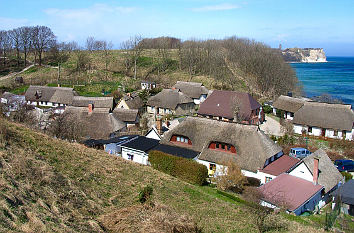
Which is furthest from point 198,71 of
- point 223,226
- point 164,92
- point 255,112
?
point 223,226

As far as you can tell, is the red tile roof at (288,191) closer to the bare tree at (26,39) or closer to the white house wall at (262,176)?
the white house wall at (262,176)

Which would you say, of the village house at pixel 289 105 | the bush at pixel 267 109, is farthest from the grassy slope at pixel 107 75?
the village house at pixel 289 105

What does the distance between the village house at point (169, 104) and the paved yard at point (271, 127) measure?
12.5 m

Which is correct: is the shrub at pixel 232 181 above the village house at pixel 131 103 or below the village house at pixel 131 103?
below

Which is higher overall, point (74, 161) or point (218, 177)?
point (74, 161)

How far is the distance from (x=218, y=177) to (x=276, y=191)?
13.3 feet

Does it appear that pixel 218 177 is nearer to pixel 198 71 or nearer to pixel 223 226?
pixel 223 226

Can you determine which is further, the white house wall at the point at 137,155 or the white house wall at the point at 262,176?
the white house wall at the point at 137,155

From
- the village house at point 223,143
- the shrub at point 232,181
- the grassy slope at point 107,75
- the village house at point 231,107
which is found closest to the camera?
the shrub at point 232,181

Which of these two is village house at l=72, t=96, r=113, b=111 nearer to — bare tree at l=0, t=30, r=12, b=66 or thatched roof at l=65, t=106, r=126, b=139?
thatched roof at l=65, t=106, r=126, b=139

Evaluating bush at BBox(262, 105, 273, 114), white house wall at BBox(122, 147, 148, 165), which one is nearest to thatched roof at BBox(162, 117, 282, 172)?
white house wall at BBox(122, 147, 148, 165)

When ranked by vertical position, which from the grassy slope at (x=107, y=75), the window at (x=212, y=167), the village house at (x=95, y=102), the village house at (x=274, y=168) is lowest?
the window at (x=212, y=167)

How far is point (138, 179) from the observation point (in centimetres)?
1842

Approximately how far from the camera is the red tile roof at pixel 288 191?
790 inches
